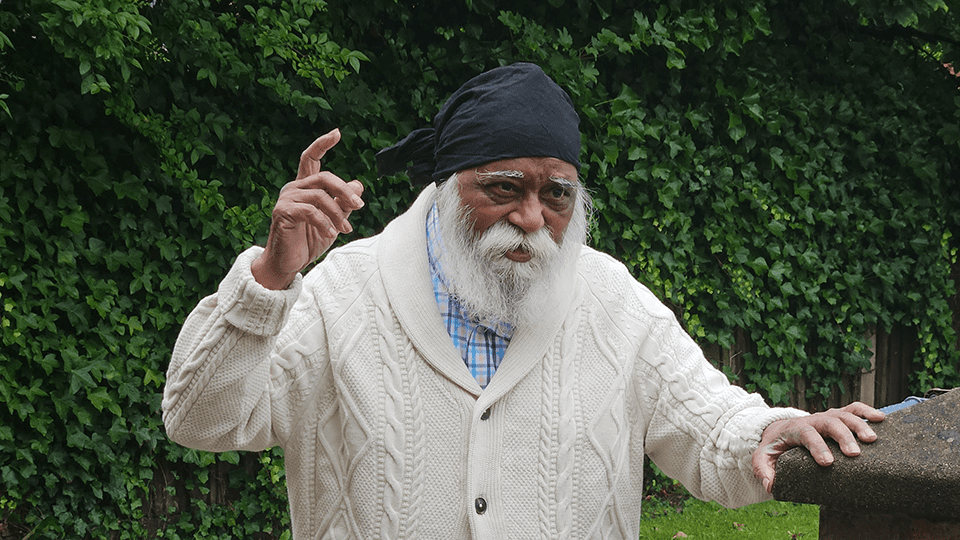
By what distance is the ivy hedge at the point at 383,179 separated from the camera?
324cm

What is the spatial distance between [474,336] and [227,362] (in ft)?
2.20

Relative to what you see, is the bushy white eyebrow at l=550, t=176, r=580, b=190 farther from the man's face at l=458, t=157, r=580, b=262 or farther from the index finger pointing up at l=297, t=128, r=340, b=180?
the index finger pointing up at l=297, t=128, r=340, b=180

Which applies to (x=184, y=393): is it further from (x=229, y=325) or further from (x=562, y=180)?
(x=562, y=180)

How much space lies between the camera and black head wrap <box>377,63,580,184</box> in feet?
6.63

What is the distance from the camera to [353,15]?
374cm

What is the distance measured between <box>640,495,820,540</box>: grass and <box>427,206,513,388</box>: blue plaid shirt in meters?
2.99

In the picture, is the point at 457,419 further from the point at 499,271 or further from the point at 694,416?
the point at 694,416

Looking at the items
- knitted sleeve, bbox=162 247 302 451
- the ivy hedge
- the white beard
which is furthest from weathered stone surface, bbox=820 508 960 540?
the ivy hedge

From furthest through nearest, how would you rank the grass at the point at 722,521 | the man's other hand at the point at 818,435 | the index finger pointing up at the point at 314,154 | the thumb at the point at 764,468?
the grass at the point at 722,521, the index finger pointing up at the point at 314,154, the thumb at the point at 764,468, the man's other hand at the point at 818,435

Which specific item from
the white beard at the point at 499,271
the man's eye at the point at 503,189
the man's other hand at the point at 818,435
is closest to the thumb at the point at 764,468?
the man's other hand at the point at 818,435

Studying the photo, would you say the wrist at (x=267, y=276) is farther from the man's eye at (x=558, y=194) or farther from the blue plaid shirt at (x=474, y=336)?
the man's eye at (x=558, y=194)

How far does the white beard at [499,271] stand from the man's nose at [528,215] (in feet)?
0.07

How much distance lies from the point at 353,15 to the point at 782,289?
10.7 ft

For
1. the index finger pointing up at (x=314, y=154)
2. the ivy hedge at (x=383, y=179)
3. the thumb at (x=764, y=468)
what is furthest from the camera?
the ivy hedge at (x=383, y=179)
